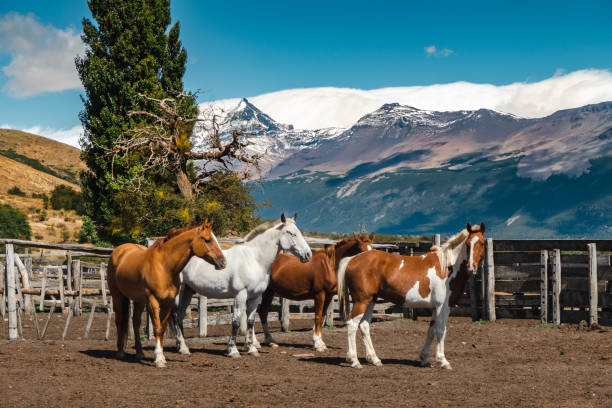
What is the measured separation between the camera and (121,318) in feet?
35.3

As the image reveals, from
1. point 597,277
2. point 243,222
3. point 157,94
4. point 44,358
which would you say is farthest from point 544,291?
point 157,94

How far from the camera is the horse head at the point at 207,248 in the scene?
32.8 feet

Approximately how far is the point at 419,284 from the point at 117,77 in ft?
81.2

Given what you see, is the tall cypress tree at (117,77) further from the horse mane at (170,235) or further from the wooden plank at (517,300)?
the horse mane at (170,235)

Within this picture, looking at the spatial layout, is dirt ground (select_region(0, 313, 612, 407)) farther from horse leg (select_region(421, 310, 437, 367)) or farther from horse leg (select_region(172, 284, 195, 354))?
horse leg (select_region(172, 284, 195, 354))

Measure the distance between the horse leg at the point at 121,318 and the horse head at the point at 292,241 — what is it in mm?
2784

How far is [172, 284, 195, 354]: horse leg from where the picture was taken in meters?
11.4

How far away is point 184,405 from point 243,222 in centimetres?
2170

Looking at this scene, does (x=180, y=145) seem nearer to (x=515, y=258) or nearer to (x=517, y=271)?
(x=515, y=258)

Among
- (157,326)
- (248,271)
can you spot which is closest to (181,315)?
(248,271)

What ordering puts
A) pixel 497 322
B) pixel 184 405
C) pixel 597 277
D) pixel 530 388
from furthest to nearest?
pixel 497 322 < pixel 597 277 < pixel 530 388 < pixel 184 405

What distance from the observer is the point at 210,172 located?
97.0ft

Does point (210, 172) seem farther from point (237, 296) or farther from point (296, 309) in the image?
point (237, 296)

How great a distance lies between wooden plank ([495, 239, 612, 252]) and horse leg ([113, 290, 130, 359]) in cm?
942
